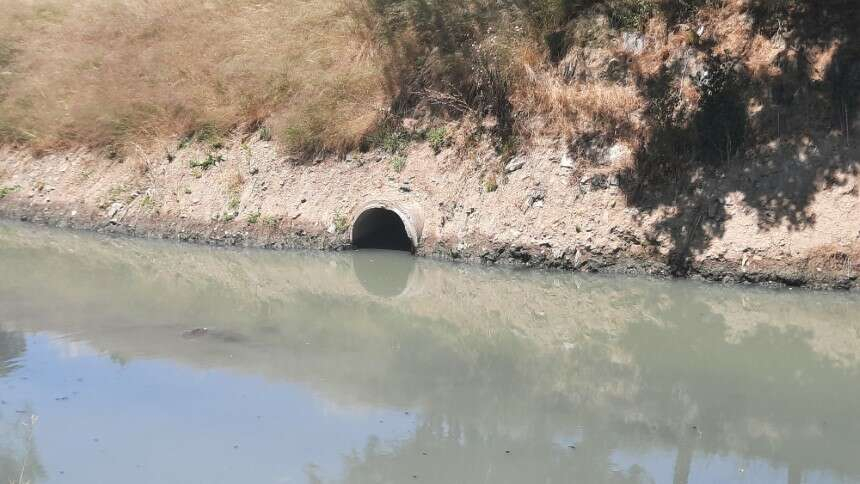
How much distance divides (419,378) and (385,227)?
27.1 feet

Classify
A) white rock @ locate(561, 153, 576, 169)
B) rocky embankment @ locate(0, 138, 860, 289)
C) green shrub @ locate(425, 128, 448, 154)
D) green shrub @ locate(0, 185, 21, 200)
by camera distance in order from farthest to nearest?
green shrub @ locate(0, 185, 21, 200) → green shrub @ locate(425, 128, 448, 154) → white rock @ locate(561, 153, 576, 169) → rocky embankment @ locate(0, 138, 860, 289)

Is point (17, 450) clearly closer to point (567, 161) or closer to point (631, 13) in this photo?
point (567, 161)

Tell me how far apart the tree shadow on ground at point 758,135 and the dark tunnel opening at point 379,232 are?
431cm

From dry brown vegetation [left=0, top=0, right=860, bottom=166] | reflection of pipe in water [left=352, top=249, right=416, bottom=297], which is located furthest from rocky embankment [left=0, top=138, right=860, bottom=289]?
dry brown vegetation [left=0, top=0, right=860, bottom=166]

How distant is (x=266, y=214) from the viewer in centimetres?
1681

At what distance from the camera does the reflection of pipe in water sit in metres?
13.7

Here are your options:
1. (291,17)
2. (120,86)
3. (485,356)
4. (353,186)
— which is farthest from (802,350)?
(120,86)

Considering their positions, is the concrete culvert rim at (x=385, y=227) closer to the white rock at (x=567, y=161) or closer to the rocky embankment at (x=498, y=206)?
the rocky embankment at (x=498, y=206)

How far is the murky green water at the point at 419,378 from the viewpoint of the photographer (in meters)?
7.14

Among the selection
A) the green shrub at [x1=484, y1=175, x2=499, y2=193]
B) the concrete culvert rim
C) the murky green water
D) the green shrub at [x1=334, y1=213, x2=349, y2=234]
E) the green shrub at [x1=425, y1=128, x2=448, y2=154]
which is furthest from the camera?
the green shrub at [x1=425, y1=128, x2=448, y2=154]

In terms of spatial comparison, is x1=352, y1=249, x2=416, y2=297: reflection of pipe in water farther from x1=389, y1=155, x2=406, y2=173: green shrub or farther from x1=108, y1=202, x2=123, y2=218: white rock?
x1=108, y1=202, x2=123, y2=218: white rock

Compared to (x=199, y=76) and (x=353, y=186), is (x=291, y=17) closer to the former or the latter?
(x=199, y=76)

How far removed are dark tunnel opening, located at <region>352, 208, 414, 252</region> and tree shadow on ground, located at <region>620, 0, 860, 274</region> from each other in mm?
4309

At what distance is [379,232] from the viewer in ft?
56.4
